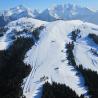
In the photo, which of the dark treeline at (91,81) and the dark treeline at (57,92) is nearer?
the dark treeline at (57,92)

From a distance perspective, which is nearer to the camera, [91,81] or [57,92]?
[57,92]

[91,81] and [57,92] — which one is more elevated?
[57,92]

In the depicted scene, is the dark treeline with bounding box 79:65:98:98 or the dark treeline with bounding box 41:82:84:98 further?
the dark treeline with bounding box 79:65:98:98

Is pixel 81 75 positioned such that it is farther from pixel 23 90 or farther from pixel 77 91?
pixel 23 90

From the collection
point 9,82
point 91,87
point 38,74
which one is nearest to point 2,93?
point 9,82

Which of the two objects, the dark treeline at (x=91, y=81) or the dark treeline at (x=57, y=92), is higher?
the dark treeline at (x=57, y=92)
